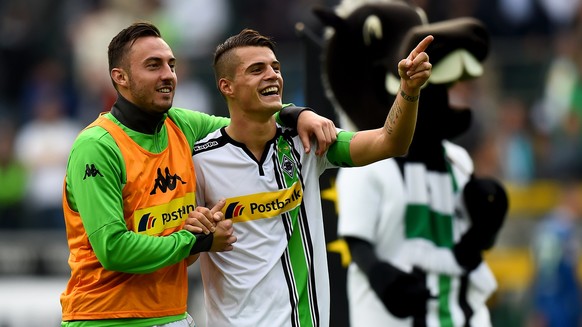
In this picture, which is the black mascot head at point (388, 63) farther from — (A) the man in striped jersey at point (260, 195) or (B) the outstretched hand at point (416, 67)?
(B) the outstretched hand at point (416, 67)

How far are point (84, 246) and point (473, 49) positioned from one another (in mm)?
2583

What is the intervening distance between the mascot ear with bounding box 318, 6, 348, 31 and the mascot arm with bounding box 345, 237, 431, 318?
1.30 m

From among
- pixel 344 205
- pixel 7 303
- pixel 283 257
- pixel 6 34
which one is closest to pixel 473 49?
pixel 344 205

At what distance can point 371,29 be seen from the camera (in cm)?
709

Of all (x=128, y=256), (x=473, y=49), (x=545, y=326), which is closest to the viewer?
(x=128, y=256)

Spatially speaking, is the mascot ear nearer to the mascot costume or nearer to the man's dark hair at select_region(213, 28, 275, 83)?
the mascot costume

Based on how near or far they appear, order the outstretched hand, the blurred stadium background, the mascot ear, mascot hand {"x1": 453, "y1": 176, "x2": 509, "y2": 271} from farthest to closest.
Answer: the blurred stadium background < the mascot ear < mascot hand {"x1": 453, "y1": 176, "x2": 509, "y2": 271} < the outstretched hand

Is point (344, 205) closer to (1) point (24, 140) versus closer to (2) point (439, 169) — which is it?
(2) point (439, 169)

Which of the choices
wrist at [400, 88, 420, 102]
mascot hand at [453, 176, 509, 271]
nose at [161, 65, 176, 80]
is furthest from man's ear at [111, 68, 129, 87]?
mascot hand at [453, 176, 509, 271]

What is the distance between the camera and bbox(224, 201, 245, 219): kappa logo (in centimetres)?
539

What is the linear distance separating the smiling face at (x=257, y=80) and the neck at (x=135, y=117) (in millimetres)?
386

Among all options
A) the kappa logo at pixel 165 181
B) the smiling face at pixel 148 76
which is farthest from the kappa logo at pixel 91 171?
the smiling face at pixel 148 76

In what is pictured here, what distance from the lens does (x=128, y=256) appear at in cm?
492

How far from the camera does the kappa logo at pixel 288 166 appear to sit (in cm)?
547
